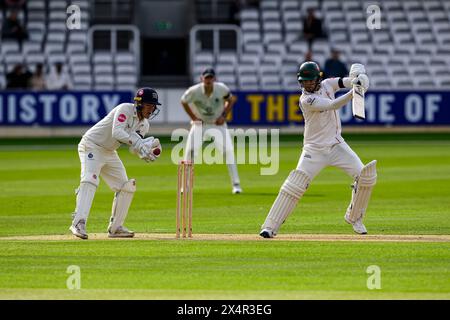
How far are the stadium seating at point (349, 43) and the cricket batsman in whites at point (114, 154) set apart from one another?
19.5m

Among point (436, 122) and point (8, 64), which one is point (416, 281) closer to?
point (436, 122)

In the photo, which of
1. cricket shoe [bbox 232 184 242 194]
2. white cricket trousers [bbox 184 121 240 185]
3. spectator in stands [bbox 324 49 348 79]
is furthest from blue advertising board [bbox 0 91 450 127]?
cricket shoe [bbox 232 184 242 194]

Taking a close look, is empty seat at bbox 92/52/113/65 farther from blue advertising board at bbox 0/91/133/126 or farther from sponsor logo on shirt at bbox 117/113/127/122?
sponsor logo on shirt at bbox 117/113/127/122

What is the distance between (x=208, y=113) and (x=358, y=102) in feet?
24.5

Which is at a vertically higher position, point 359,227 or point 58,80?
point 58,80

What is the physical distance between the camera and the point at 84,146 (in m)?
13.2

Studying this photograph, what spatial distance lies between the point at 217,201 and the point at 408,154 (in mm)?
8708

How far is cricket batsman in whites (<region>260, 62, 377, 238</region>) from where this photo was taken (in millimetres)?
12922

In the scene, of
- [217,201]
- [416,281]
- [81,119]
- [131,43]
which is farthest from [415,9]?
[416,281]

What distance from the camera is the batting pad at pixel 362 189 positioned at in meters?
13.1

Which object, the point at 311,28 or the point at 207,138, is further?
the point at 311,28

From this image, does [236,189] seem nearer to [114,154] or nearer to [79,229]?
[114,154]

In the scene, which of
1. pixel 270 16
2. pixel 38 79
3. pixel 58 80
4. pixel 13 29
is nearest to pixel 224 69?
pixel 270 16

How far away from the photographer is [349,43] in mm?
34531
